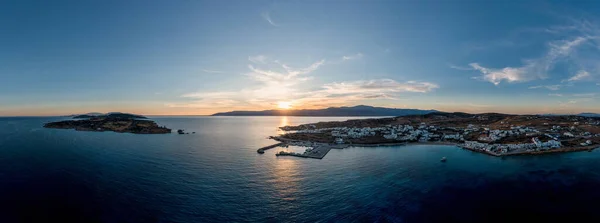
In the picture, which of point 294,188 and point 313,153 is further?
point 313,153

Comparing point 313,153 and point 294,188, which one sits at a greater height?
point 313,153

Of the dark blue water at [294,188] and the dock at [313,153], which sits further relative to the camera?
the dock at [313,153]

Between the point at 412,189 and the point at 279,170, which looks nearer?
the point at 412,189

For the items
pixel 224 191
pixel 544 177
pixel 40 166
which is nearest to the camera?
pixel 224 191

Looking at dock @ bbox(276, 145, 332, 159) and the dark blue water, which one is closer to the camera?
the dark blue water

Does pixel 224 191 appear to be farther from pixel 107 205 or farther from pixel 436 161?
pixel 436 161

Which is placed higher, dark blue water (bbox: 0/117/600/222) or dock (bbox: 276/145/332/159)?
dock (bbox: 276/145/332/159)

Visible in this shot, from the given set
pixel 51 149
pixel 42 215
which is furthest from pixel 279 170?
pixel 51 149

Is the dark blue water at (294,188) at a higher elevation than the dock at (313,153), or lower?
lower
